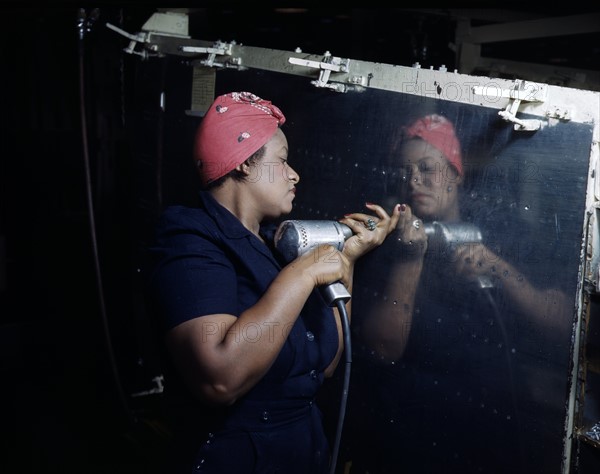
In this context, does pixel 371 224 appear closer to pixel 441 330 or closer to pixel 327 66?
pixel 441 330

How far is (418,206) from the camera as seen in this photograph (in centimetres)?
155

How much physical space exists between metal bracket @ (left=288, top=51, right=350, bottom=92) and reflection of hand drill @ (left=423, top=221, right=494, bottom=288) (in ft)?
1.50

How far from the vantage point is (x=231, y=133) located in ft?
5.03

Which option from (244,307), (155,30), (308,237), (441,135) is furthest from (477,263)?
(155,30)

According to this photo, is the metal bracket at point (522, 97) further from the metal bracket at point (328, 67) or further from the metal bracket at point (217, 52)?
the metal bracket at point (217, 52)

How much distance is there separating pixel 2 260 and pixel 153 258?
3023 mm

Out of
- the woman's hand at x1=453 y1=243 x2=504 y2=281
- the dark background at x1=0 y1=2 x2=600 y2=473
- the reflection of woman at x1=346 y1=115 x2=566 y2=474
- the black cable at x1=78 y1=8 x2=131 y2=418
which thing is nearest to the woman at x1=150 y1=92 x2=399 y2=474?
the reflection of woman at x1=346 y1=115 x2=566 y2=474

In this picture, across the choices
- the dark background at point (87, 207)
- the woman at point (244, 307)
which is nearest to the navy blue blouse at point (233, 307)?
the woman at point (244, 307)

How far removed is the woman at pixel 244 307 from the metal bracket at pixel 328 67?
0.17m

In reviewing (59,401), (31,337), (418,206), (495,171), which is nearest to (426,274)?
(418,206)

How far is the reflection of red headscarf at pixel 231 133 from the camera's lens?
153cm

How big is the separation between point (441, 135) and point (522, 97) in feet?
0.79

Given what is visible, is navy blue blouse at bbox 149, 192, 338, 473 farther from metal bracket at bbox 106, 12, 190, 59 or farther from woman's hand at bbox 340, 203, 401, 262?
metal bracket at bbox 106, 12, 190, 59

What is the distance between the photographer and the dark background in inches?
116
